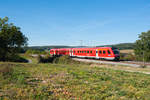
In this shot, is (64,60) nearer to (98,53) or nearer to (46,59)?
(46,59)

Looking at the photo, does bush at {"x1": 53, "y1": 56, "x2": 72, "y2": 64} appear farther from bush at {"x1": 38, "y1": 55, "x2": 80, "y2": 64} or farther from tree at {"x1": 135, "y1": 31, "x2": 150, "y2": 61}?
tree at {"x1": 135, "y1": 31, "x2": 150, "y2": 61}

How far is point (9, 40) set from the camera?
118 ft

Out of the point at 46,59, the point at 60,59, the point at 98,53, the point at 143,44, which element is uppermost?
the point at 143,44

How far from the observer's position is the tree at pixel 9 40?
3456cm

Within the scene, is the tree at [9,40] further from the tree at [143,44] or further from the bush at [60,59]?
the tree at [143,44]

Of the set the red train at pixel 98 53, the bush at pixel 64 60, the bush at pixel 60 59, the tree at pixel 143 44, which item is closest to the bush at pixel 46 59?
the bush at pixel 60 59

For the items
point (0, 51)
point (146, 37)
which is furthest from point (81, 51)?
point (146, 37)

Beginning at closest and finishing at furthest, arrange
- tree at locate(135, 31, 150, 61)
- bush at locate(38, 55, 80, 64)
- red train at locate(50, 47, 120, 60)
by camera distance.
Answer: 1. red train at locate(50, 47, 120, 60)
2. bush at locate(38, 55, 80, 64)
3. tree at locate(135, 31, 150, 61)

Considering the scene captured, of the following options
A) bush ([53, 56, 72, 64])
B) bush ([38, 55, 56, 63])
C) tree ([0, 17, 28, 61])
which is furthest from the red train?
tree ([0, 17, 28, 61])

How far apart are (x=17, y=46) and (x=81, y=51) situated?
17343 millimetres

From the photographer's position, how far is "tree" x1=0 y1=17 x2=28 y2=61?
34.6 metres

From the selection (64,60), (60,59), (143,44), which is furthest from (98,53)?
(143,44)

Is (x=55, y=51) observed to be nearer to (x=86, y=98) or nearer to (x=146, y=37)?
(x=146, y=37)

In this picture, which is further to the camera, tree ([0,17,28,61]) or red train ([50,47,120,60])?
tree ([0,17,28,61])
